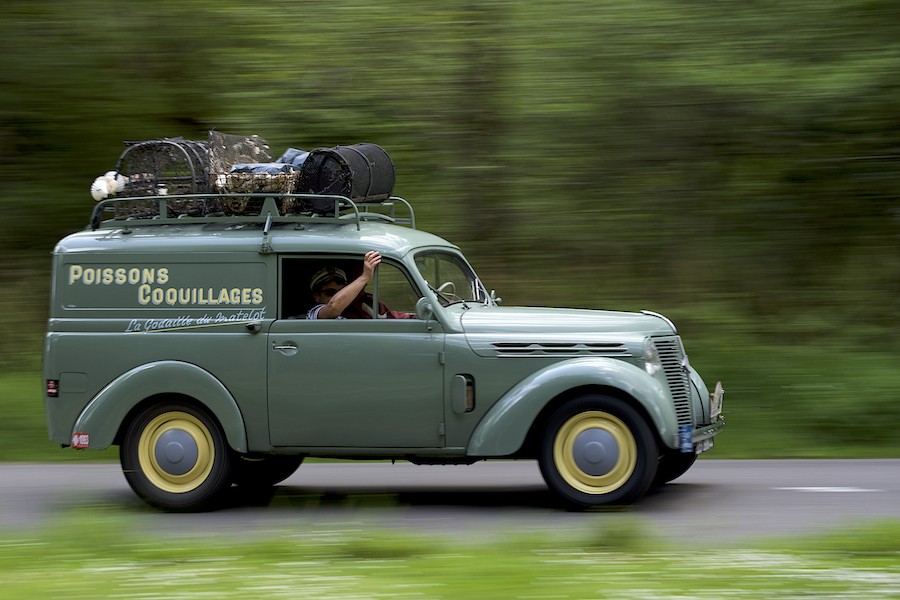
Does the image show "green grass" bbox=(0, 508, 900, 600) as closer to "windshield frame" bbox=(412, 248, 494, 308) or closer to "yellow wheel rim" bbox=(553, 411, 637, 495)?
"yellow wheel rim" bbox=(553, 411, 637, 495)

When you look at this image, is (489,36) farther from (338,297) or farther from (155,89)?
(338,297)

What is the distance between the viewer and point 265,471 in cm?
912

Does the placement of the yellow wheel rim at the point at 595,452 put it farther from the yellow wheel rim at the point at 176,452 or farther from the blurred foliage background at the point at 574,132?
the blurred foliage background at the point at 574,132

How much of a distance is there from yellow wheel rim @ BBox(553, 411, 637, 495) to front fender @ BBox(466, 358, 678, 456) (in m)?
0.22

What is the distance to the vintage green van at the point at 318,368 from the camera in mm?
7652

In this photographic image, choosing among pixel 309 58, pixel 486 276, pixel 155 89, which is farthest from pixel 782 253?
pixel 155 89

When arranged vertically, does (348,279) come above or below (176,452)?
above

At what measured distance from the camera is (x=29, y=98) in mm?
14875

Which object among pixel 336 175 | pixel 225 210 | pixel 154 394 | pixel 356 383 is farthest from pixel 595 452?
pixel 225 210

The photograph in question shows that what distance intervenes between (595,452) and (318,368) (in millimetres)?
1841

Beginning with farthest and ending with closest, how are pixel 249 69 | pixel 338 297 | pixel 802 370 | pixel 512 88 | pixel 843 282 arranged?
pixel 249 69
pixel 512 88
pixel 843 282
pixel 802 370
pixel 338 297

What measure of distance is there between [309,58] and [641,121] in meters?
4.43

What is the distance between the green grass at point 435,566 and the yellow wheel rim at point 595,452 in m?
1.09

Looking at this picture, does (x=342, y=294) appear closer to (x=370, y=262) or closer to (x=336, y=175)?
(x=370, y=262)
